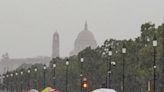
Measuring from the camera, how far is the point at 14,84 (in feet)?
518

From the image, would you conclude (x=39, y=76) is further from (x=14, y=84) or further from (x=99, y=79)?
(x=99, y=79)

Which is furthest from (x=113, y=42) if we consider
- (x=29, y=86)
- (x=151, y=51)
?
(x=29, y=86)

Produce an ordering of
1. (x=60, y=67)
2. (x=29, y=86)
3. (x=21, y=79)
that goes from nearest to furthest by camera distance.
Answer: (x=60, y=67) → (x=29, y=86) → (x=21, y=79)

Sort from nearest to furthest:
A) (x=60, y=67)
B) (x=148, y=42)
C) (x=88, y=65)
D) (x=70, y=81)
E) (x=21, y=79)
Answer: (x=148, y=42) < (x=88, y=65) < (x=70, y=81) < (x=60, y=67) < (x=21, y=79)

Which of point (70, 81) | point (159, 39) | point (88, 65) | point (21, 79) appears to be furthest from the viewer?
point (21, 79)

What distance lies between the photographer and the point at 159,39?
62.5m

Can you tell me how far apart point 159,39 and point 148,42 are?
6.67 metres

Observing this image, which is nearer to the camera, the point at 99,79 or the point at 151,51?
the point at 151,51

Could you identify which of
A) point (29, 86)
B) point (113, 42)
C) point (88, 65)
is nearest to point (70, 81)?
point (88, 65)

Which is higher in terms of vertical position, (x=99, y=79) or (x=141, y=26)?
(x=141, y=26)

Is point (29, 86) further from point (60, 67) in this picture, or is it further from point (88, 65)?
point (88, 65)

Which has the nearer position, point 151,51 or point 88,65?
point 151,51

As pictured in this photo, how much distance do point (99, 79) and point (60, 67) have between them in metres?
29.7

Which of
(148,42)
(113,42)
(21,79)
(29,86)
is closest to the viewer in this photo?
(148,42)
